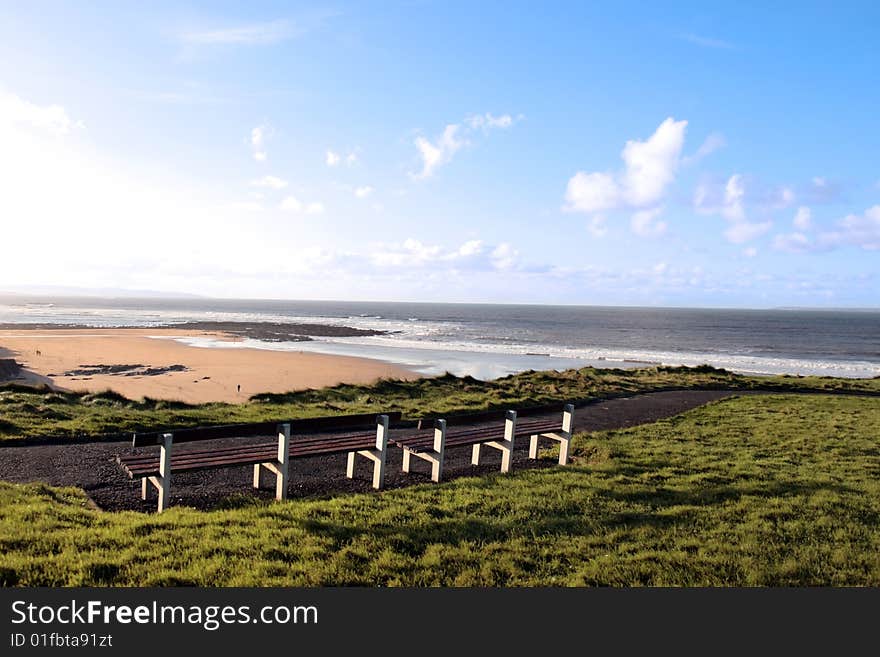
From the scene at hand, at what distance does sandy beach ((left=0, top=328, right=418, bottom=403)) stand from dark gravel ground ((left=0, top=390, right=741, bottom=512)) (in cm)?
1135

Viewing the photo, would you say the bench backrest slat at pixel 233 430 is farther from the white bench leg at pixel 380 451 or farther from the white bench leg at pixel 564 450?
the white bench leg at pixel 564 450

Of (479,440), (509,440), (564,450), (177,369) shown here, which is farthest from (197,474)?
(177,369)

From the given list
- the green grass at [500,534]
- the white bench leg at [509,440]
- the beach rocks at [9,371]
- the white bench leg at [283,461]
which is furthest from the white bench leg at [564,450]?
the beach rocks at [9,371]

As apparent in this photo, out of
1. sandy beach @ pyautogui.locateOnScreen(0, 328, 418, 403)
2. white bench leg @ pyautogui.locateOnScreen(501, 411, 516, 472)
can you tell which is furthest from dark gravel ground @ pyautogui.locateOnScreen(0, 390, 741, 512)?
sandy beach @ pyautogui.locateOnScreen(0, 328, 418, 403)

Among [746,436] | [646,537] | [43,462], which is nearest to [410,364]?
[746,436]

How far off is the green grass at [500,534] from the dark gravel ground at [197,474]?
20.1 inches

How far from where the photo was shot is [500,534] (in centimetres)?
511

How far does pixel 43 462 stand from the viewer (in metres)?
7.92

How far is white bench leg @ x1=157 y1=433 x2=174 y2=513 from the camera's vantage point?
569 centimetres

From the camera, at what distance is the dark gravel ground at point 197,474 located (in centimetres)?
646

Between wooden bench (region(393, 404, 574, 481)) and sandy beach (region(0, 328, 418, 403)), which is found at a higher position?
wooden bench (region(393, 404, 574, 481))

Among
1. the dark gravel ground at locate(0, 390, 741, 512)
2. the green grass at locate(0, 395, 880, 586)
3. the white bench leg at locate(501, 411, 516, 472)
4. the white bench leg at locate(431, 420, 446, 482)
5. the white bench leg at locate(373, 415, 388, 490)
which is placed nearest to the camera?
the green grass at locate(0, 395, 880, 586)

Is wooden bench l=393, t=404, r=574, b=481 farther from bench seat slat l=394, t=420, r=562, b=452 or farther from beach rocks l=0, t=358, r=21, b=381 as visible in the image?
beach rocks l=0, t=358, r=21, b=381

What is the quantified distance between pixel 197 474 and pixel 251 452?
1275 mm
